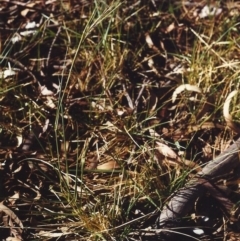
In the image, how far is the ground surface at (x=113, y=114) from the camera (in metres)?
1.81

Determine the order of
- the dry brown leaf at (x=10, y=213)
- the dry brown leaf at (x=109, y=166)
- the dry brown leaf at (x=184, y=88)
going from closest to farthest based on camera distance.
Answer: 1. the dry brown leaf at (x=10, y=213)
2. the dry brown leaf at (x=109, y=166)
3. the dry brown leaf at (x=184, y=88)

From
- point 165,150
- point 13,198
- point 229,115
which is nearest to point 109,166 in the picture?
point 165,150

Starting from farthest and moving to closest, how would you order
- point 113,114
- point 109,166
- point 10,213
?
1. point 113,114
2. point 109,166
3. point 10,213

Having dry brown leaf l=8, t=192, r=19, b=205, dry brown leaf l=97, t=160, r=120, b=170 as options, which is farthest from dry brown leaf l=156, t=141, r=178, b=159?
dry brown leaf l=8, t=192, r=19, b=205

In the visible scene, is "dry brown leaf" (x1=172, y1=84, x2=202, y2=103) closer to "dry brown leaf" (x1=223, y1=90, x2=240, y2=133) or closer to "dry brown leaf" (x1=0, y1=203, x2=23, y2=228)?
"dry brown leaf" (x1=223, y1=90, x2=240, y2=133)

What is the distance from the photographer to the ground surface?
1808 mm

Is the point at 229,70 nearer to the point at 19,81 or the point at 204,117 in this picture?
the point at 204,117

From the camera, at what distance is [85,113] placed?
2090 millimetres

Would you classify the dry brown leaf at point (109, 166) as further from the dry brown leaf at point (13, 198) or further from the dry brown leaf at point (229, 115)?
the dry brown leaf at point (229, 115)

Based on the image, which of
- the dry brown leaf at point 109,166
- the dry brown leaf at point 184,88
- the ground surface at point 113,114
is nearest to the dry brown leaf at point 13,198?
the ground surface at point 113,114

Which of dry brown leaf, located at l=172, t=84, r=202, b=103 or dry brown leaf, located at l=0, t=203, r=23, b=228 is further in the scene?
dry brown leaf, located at l=172, t=84, r=202, b=103

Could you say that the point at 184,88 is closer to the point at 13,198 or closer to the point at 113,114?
the point at 113,114

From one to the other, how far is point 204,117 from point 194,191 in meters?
0.34

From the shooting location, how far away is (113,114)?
2.06 metres
